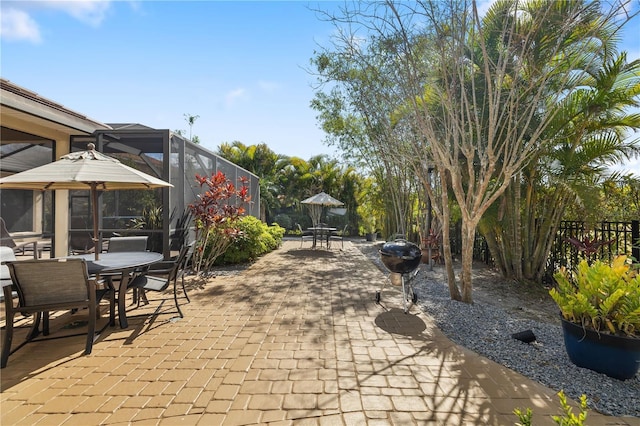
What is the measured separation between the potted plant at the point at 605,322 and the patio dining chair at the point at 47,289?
14.7 ft

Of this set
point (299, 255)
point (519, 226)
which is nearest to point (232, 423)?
point (519, 226)

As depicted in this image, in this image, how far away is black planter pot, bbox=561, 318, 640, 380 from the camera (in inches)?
95.3

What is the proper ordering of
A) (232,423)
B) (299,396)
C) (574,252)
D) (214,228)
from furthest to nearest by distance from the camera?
(214,228) → (574,252) → (299,396) → (232,423)

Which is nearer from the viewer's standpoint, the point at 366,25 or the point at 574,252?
the point at 366,25

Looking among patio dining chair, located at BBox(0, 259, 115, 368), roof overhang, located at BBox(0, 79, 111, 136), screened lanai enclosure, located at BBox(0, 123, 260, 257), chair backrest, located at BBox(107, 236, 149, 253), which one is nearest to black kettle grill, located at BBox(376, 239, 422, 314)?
patio dining chair, located at BBox(0, 259, 115, 368)

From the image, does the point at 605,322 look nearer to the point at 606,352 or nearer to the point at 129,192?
the point at 606,352

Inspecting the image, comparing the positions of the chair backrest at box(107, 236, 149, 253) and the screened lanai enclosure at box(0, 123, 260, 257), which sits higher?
the screened lanai enclosure at box(0, 123, 260, 257)

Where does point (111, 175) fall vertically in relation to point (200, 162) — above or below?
below

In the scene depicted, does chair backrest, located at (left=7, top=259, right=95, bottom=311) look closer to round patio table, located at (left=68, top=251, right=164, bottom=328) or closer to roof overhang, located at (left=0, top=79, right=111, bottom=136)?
round patio table, located at (left=68, top=251, right=164, bottom=328)

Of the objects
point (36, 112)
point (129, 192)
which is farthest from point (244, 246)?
point (36, 112)

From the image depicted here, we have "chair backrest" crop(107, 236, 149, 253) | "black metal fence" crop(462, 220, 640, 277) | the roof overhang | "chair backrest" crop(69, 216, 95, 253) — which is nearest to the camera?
the roof overhang

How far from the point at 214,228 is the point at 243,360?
4213 mm

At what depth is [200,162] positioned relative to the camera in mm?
7539

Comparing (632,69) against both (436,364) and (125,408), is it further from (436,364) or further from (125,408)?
(125,408)
